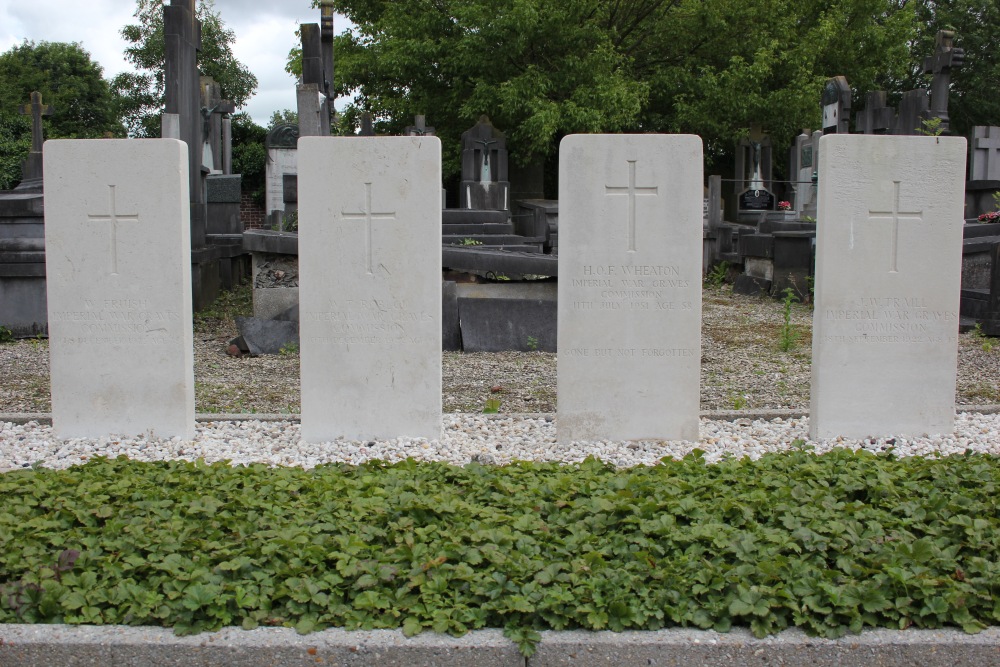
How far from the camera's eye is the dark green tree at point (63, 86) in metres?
39.2

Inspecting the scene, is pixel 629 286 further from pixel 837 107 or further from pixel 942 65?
pixel 942 65

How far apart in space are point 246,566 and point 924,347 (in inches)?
157

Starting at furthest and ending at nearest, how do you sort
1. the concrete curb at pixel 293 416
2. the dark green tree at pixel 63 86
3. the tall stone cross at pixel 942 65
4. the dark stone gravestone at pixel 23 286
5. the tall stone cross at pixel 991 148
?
1. the dark green tree at pixel 63 86
2. the tall stone cross at pixel 942 65
3. the tall stone cross at pixel 991 148
4. the dark stone gravestone at pixel 23 286
5. the concrete curb at pixel 293 416

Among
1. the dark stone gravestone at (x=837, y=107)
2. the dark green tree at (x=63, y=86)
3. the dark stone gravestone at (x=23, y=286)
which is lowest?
the dark stone gravestone at (x=23, y=286)

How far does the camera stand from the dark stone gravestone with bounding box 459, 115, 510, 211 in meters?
20.7

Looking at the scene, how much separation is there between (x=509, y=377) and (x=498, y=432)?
1.85 meters

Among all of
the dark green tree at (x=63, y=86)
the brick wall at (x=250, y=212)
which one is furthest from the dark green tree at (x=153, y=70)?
the brick wall at (x=250, y=212)

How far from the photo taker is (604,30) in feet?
76.0

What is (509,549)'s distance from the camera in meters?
3.34

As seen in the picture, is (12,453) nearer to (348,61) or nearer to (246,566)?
(246,566)

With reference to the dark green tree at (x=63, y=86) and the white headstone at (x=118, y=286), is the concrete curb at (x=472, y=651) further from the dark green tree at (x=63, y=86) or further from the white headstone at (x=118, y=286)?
the dark green tree at (x=63, y=86)

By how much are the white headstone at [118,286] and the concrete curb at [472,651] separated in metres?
2.74

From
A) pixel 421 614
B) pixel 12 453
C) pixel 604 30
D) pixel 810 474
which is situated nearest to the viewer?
pixel 421 614

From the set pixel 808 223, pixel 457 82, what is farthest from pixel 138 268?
pixel 457 82
